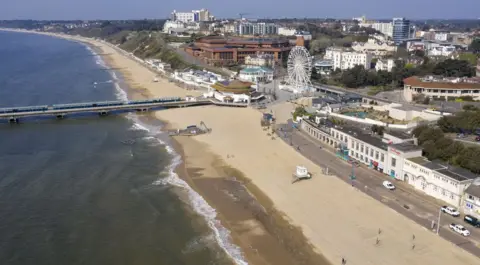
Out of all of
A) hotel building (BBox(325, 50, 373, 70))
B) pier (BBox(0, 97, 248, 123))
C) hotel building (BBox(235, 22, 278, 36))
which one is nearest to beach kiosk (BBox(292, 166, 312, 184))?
pier (BBox(0, 97, 248, 123))

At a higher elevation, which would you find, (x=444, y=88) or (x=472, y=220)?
(x=444, y=88)

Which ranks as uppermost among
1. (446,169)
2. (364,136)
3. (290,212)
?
(364,136)

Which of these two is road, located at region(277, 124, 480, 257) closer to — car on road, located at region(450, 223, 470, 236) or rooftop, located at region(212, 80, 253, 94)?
car on road, located at region(450, 223, 470, 236)

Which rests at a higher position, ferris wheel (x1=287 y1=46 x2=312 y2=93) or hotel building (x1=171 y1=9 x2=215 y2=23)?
hotel building (x1=171 y1=9 x2=215 y2=23)

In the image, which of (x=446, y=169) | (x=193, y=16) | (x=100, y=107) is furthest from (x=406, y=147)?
(x=193, y=16)

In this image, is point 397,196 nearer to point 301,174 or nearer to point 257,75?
point 301,174
